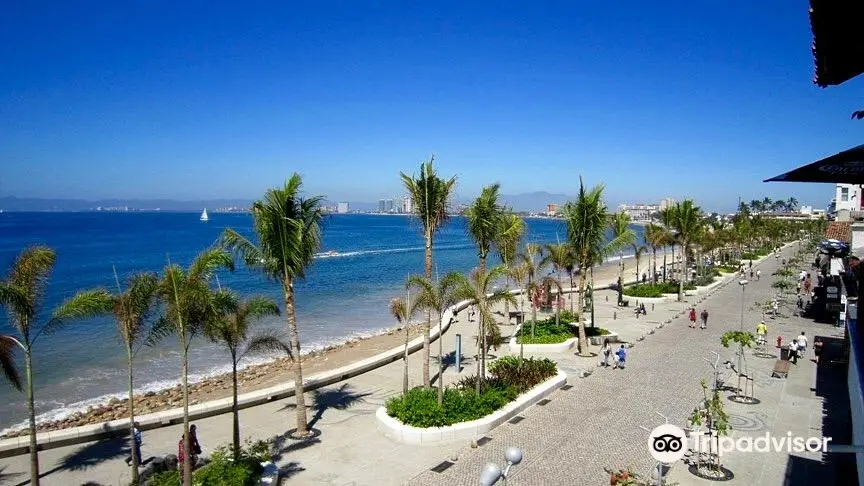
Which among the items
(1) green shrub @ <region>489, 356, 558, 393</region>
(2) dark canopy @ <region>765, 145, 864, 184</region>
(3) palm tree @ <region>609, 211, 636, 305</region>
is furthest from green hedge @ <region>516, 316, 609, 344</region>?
(2) dark canopy @ <region>765, 145, 864, 184</region>

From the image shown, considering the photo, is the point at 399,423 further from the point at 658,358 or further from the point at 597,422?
the point at 658,358

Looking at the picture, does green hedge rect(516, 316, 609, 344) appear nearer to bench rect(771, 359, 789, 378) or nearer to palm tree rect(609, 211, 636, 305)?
palm tree rect(609, 211, 636, 305)

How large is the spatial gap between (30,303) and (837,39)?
11745 millimetres

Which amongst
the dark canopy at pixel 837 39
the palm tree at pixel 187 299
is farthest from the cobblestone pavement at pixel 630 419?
the dark canopy at pixel 837 39

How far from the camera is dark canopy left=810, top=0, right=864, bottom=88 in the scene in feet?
12.7

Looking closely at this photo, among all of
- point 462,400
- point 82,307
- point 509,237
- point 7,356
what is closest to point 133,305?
point 82,307

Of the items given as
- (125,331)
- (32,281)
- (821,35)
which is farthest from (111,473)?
(821,35)

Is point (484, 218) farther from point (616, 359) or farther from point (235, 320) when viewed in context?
point (235, 320)

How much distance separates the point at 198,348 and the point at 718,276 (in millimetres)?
44351

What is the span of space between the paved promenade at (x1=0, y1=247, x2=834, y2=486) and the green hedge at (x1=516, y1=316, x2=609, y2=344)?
5.72 ft

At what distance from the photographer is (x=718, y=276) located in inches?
2015

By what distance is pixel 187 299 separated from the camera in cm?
1027

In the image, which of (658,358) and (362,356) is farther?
(362,356)

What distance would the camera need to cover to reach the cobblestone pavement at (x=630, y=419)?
37.3ft
